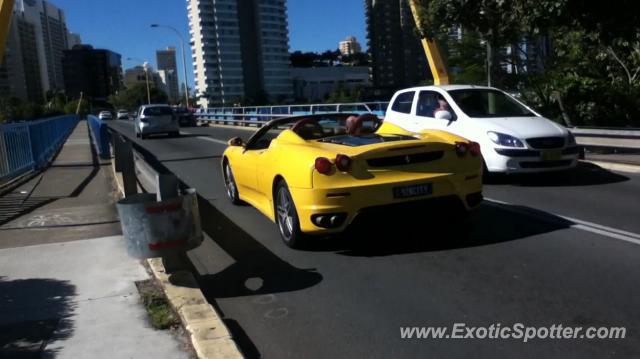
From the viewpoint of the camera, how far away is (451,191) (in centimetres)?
590

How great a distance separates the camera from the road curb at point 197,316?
3566 millimetres

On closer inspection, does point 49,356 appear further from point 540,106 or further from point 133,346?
point 540,106

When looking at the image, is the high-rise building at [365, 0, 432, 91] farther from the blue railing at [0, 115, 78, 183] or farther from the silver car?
the blue railing at [0, 115, 78, 183]

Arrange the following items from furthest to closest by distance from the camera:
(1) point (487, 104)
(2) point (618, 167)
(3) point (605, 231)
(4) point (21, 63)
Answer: (4) point (21, 63)
(2) point (618, 167)
(1) point (487, 104)
(3) point (605, 231)

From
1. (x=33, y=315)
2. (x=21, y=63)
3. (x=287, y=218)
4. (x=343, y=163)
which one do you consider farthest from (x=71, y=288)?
(x=21, y=63)

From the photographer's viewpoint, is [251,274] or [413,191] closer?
[251,274]

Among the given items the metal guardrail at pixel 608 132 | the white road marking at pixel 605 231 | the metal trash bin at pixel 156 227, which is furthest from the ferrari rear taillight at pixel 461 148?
the metal guardrail at pixel 608 132

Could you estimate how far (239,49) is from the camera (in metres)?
148

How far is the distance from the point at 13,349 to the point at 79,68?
17858cm

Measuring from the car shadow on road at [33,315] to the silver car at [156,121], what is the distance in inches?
937

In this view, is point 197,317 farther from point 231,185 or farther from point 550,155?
point 550,155

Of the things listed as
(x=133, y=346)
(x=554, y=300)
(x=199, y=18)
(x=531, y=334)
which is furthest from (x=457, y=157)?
(x=199, y=18)

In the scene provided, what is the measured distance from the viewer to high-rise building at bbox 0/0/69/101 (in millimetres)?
111000

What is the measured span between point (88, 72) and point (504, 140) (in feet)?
582
